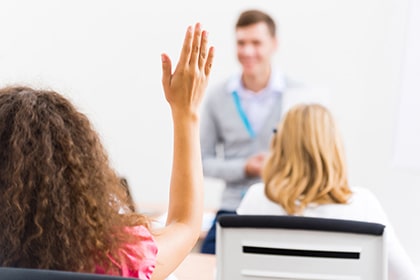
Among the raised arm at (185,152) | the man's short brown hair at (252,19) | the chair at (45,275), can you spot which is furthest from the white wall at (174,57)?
the chair at (45,275)

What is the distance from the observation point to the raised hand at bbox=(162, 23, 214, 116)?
1552mm

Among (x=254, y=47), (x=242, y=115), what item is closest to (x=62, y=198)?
(x=242, y=115)

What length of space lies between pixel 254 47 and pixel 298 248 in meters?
2.16

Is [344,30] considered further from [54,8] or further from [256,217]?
[256,217]

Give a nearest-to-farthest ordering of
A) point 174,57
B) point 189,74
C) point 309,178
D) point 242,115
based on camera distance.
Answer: point 189,74
point 309,178
point 242,115
point 174,57

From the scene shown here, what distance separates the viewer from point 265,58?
4129 mm

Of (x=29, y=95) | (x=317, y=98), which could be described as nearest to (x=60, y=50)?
(x=317, y=98)

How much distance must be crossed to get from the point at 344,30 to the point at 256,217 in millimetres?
3289

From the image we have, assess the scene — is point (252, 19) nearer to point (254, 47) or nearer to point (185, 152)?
point (254, 47)

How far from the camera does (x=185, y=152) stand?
1656 millimetres

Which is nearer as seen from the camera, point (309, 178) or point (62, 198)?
point (62, 198)

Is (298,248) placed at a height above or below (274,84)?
below

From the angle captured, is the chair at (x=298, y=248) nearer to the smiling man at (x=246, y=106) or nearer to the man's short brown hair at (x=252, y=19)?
the smiling man at (x=246, y=106)

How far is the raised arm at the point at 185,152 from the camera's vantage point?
5.13ft
